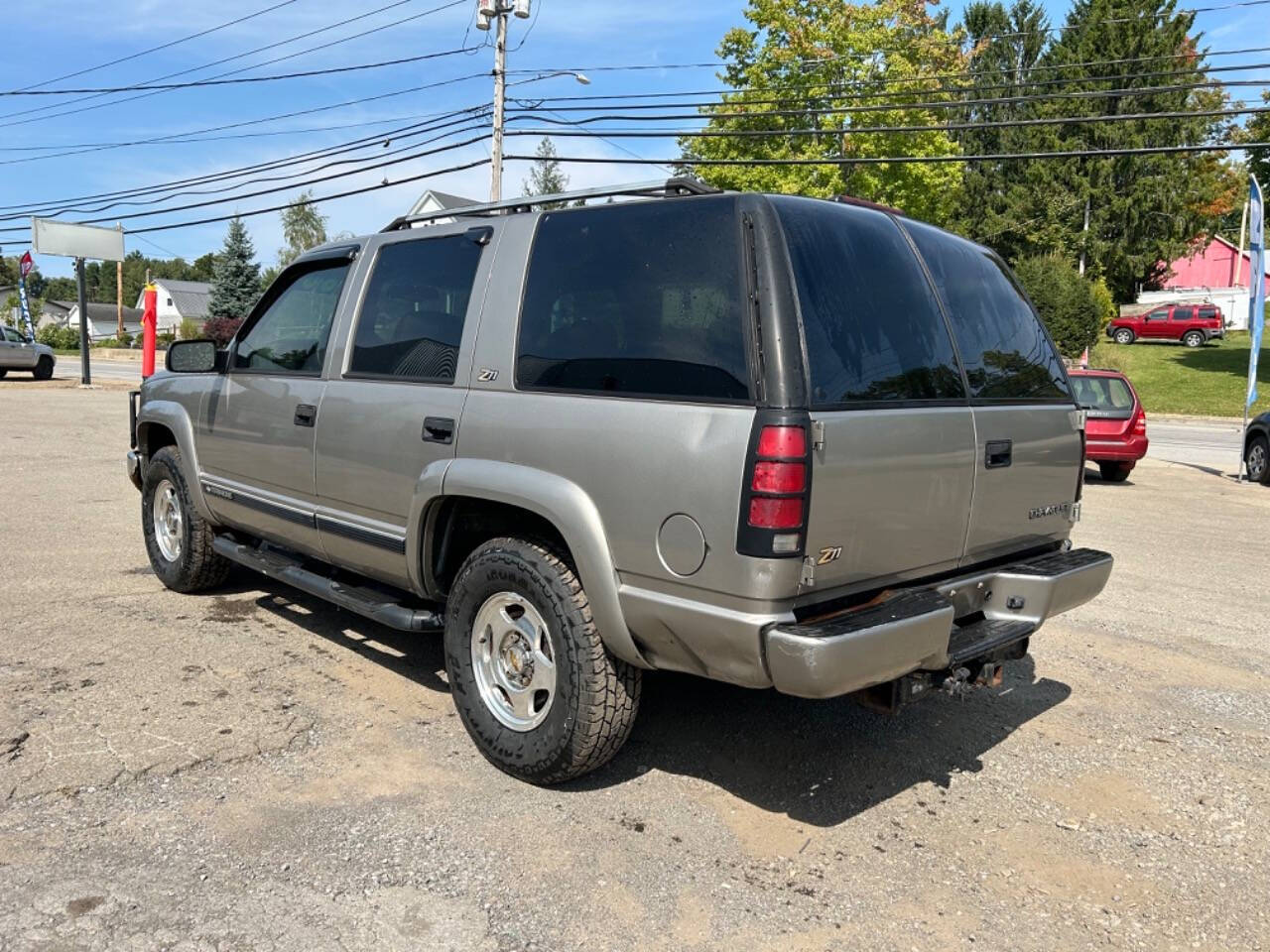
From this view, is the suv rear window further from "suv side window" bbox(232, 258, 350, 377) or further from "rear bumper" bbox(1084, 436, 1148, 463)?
"rear bumper" bbox(1084, 436, 1148, 463)

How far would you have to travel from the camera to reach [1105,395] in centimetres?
1322

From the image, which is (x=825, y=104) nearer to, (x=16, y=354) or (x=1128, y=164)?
(x=1128, y=164)

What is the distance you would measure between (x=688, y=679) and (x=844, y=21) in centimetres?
3285

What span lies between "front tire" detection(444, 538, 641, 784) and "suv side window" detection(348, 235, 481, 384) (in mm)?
851

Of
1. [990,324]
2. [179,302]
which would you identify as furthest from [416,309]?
[179,302]

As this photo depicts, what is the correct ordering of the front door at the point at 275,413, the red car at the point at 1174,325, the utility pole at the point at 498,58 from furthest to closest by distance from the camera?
1. the red car at the point at 1174,325
2. the utility pole at the point at 498,58
3. the front door at the point at 275,413

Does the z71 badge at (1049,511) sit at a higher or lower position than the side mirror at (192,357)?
lower

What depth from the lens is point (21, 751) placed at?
12.2ft

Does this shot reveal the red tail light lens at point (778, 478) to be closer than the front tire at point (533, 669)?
Yes

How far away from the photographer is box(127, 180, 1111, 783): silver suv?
9.73ft

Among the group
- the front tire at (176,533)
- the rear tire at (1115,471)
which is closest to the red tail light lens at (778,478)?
the front tire at (176,533)

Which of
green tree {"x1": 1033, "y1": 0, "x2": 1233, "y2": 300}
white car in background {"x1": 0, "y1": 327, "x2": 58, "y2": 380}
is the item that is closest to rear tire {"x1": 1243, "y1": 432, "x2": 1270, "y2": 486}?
white car in background {"x1": 0, "y1": 327, "x2": 58, "y2": 380}

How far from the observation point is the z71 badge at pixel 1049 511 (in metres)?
3.91

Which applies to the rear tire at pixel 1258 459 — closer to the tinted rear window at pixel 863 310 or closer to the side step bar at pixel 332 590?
the tinted rear window at pixel 863 310
